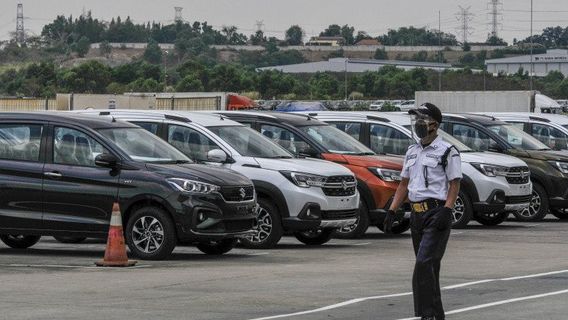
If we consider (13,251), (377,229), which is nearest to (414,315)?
(13,251)

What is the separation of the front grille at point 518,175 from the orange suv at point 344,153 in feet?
8.10

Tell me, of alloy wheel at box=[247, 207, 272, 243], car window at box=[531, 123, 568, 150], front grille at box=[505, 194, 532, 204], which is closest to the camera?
alloy wheel at box=[247, 207, 272, 243]

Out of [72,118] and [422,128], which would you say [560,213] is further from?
[422,128]

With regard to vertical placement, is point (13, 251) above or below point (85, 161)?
below

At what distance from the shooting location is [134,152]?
61.0 ft

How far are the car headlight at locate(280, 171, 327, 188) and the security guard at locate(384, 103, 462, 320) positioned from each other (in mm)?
7762

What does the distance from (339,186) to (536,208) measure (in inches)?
293

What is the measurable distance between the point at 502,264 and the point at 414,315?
5.63 meters

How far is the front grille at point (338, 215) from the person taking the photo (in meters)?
20.4

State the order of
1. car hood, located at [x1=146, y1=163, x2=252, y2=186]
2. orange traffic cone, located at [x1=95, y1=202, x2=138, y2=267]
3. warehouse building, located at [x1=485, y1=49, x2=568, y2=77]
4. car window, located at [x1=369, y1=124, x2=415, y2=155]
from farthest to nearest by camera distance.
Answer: warehouse building, located at [x1=485, y1=49, x2=568, y2=77] < car window, located at [x1=369, y1=124, x2=415, y2=155] < car hood, located at [x1=146, y1=163, x2=252, y2=186] < orange traffic cone, located at [x1=95, y1=202, x2=138, y2=267]

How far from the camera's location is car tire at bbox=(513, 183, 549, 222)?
2697 cm

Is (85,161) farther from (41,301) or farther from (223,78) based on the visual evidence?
(223,78)

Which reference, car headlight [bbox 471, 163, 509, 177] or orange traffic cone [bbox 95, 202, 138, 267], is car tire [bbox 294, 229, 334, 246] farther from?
orange traffic cone [bbox 95, 202, 138, 267]

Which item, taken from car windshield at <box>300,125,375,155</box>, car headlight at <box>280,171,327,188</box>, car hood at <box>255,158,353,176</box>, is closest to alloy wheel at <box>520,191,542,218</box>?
car windshield at <box>300,125,375,155</box>
